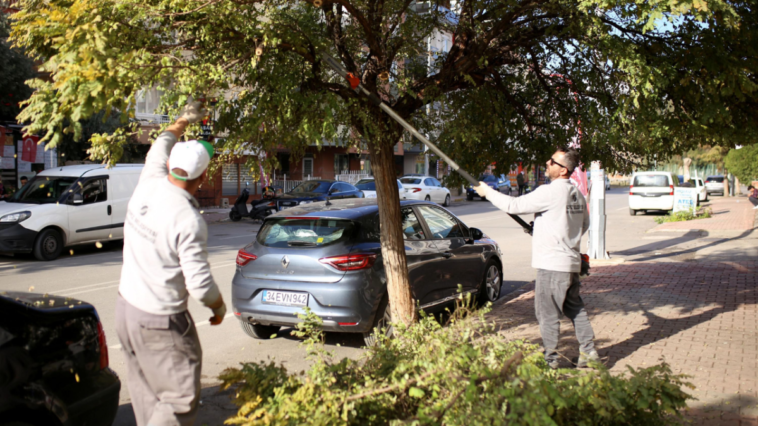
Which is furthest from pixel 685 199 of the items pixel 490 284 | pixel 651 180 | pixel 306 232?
pixel 306 232

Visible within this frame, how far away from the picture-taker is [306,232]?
6.43 m

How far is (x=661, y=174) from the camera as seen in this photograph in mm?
25484

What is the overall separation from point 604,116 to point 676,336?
2617mm

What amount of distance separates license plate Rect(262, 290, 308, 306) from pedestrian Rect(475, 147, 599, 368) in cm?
210

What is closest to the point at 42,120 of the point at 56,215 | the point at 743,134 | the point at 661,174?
the point at 743,134

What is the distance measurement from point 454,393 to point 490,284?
553 cm

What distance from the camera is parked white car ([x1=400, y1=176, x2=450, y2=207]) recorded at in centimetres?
3228

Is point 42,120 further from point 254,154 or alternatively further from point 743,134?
point 743,134

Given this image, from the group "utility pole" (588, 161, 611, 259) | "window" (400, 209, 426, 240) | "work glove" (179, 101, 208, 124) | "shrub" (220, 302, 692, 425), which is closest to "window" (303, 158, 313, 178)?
"utility pole" (588, 161, 611, 259)

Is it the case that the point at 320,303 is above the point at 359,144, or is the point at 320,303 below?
below

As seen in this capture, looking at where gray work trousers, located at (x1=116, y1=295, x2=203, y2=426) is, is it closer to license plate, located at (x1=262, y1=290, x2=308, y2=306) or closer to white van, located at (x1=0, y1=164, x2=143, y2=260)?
license plate, located at (x1=262, y1=290, x2=308, y2=306)

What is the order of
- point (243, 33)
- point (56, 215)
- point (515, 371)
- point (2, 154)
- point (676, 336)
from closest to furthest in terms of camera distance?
point (515, 371)
point (243, 33)
point (676, 336)
point (56, 215)
point (2, 154)

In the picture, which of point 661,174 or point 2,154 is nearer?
point 2,154

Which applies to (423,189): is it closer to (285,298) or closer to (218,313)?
(285,298)
